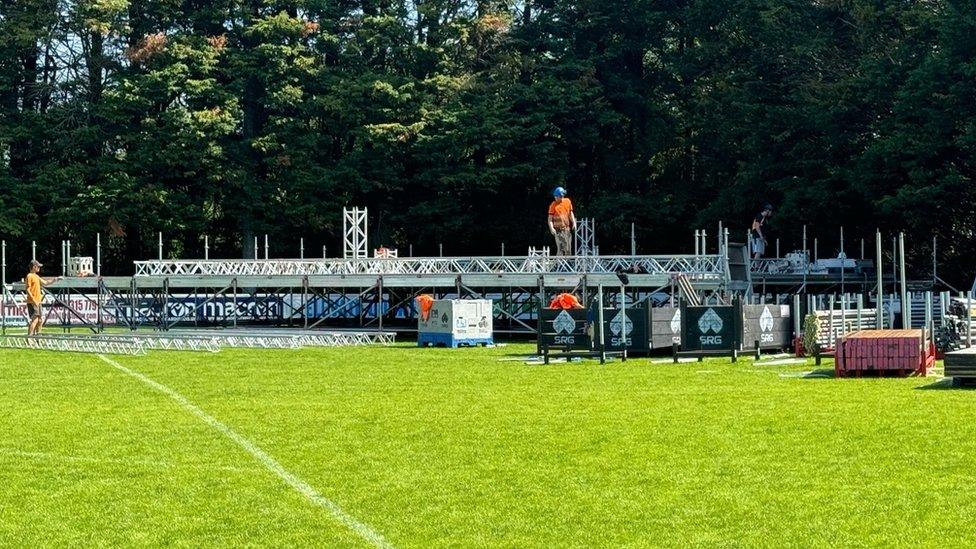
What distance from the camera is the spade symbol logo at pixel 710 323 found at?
33.7 m

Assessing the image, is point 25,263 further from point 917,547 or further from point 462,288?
point 917,547

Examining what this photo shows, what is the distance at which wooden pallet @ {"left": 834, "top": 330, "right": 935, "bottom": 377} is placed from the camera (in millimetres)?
27516

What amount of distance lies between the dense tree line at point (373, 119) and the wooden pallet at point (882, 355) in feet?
125

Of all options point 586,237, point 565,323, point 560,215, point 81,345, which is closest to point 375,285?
point 560,215

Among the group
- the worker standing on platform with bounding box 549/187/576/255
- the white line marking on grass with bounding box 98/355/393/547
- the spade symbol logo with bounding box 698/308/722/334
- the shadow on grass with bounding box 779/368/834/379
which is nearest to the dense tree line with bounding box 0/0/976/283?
Answer: the worker standing on platform with bounding box 549/187/576/255

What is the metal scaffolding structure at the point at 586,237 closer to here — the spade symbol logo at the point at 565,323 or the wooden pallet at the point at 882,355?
the spade symbol logo at the point at 565,323

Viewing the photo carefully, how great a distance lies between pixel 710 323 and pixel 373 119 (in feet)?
132

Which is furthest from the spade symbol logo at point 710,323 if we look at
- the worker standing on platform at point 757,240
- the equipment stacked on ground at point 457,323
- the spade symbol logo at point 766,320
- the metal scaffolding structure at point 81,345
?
the worker standing on platform at point 757,240

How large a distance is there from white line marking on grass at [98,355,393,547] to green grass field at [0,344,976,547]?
0.18 feet

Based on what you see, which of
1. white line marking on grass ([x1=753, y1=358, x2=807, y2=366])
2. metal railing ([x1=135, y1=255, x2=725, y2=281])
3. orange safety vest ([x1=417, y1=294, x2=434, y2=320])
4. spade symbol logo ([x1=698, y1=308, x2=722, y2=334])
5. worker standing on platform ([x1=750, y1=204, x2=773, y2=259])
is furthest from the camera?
worker standing on platform ([x1=750, y1=204, x2=773, y2=259])

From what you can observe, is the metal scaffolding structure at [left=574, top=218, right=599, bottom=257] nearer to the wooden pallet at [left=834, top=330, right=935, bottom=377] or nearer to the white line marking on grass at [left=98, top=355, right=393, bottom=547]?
the wooden pallet at [left=834, top=330, right=935, bottom=377]

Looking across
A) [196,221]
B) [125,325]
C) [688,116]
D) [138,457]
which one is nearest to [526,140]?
[688,116]

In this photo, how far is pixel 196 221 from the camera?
238ft

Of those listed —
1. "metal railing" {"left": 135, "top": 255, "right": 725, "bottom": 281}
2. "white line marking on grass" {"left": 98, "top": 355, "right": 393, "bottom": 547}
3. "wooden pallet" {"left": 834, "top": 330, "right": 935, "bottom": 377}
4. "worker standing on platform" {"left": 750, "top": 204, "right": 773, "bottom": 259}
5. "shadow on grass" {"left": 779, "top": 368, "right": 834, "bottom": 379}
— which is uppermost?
"worker standing on platform" {"left": 750, "top": 204, "right": 773, "bottom": 259}
